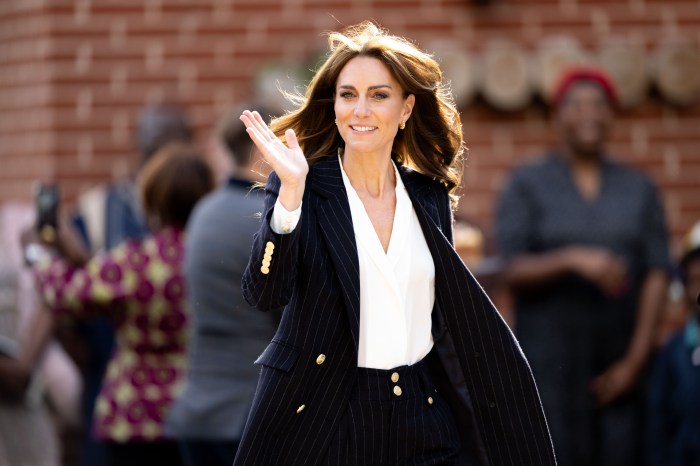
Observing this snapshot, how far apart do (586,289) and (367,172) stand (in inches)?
119

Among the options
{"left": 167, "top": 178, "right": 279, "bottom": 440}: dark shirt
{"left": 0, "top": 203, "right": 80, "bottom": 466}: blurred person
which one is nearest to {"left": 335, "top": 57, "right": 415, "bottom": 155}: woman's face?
{"left": 167, "top": 178, "right": 279, "bottom": 440}: dark shirt

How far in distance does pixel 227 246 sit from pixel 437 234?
1.61 meters

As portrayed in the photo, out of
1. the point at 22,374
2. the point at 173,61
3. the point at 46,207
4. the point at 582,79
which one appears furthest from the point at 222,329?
the point at 173,61

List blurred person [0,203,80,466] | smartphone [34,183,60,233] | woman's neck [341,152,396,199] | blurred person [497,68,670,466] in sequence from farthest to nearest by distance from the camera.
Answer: blurred person [497,68,670,466]
blurred person [0,203,80,466]
smartphone [34,183,60,233]
woman's neck [341,152,396,199]

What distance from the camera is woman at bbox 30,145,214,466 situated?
637 centimetres

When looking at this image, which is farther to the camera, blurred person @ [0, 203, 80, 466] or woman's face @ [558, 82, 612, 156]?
woman's face @ [558, 82, 612, 156]

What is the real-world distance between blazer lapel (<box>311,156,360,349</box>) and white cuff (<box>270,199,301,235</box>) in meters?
0.19

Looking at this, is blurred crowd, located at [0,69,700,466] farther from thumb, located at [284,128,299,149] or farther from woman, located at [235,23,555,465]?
thumb, located at [284,128,299,149]

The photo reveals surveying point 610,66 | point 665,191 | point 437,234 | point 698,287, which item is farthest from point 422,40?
point 437,234

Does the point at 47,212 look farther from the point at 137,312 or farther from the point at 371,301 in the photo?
the point at 371,301

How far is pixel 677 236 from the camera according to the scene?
27.8 ft

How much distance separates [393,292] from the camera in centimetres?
429

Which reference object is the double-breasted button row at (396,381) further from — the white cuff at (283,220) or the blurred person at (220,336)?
the blurred person at (220,336)

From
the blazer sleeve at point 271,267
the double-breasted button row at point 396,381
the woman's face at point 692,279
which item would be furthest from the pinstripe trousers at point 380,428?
the woman's face at point 692,279
